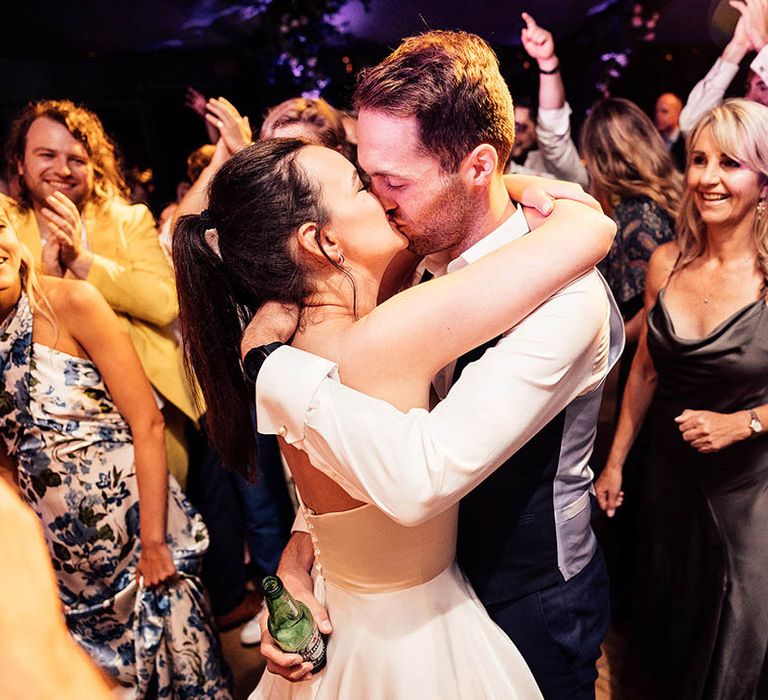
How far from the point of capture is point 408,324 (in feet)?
3.39

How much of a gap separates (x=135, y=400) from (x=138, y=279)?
0.49 metres

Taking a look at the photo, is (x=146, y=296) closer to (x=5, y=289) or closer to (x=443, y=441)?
(x=5, y=289)

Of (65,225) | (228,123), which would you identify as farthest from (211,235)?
(228,123)

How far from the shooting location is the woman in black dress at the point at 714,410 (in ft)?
6.22

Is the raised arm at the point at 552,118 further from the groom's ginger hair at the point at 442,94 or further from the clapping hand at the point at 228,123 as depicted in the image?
the groom's ginger hair at the point at 442,94

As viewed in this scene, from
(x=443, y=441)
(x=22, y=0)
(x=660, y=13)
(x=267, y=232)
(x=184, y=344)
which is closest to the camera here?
(x=443, y=441)

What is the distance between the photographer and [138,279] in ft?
7.38

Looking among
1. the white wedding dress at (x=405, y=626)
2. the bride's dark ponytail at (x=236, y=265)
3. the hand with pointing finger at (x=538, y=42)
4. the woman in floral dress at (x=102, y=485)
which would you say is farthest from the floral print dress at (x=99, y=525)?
the hand with pointing finger at (x=538, y=42)

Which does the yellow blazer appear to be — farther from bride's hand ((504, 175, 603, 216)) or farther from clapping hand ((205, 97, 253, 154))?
bride's hand ((504, 175, 603, 216))

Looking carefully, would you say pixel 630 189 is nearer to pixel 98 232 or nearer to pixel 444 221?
pixel 444 221

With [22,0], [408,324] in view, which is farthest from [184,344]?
[22,0]

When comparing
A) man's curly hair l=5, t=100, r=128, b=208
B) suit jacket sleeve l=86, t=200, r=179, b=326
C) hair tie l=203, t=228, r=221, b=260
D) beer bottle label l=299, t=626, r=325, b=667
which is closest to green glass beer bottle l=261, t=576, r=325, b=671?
beer bottle label l=299, t=626, r=325, b=667

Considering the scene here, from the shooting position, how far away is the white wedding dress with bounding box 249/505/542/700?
1191mm

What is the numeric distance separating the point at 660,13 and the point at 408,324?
5.64m
